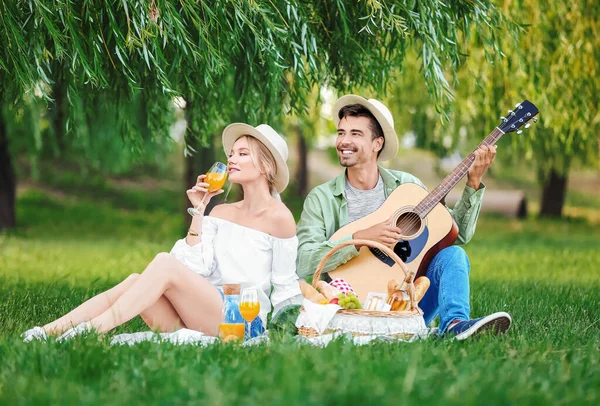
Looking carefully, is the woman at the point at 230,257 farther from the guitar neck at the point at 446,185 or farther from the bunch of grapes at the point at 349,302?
the guitar neck at the point at 446,185

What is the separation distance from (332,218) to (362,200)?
0.78 ft

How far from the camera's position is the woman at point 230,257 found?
3850 millimetres

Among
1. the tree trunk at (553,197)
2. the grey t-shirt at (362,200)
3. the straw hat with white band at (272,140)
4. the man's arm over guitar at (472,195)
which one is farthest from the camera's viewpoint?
the tree trunk at (553,197)

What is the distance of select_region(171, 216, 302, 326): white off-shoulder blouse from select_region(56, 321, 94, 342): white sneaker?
62 centimetres

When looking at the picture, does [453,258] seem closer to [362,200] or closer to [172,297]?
[362,200]

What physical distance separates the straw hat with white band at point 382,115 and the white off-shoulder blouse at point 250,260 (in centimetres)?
96

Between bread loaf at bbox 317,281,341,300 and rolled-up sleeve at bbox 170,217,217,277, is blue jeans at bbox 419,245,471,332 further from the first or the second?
rolled-up sleeve at bbox 170,217,217,277

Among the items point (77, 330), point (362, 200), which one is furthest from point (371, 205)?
point (77, 330)

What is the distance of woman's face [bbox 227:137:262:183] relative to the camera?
422 cm

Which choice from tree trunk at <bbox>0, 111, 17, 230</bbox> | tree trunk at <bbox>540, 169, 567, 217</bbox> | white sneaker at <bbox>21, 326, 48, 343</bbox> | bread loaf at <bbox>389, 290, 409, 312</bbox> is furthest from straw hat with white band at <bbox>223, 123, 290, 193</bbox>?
tree trunk at <bbox>540, 169, 567, 217</bbox>

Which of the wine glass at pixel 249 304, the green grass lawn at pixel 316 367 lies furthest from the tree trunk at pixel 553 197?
the wine glass at pixel 249 304

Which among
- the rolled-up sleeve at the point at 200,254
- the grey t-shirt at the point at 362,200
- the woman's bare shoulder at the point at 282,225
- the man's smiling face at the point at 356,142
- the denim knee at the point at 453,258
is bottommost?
the rolled-up sleeve at the point at 200,254

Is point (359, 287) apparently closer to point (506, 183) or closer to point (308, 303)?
point (308, 303)

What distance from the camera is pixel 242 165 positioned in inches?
167
